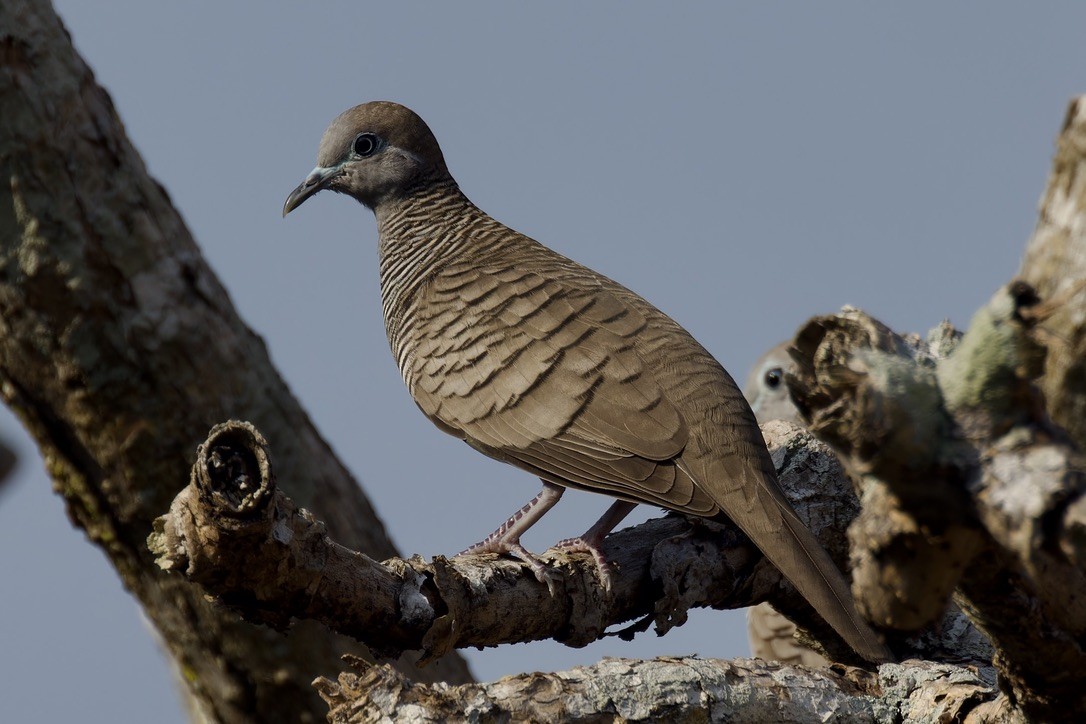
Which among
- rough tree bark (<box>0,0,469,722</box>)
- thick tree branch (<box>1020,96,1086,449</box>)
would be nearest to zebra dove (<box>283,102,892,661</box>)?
rough tree bark (<box>0,0,469,722</box>)

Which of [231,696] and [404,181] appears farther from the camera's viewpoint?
[404,181]

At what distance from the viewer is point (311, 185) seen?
506 cm

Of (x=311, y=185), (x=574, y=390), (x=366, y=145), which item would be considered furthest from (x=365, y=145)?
(x=574, y=390)

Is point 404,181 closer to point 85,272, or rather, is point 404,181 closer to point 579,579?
point 85,272

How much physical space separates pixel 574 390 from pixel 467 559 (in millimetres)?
738

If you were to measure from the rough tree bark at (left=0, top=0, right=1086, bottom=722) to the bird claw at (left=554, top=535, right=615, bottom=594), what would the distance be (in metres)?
0.05

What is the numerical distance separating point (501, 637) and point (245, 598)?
88 centimetres

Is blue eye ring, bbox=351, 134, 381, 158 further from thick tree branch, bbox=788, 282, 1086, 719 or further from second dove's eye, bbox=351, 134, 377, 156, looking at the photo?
thick tree branch, bbox=788, 282, 1086, 719

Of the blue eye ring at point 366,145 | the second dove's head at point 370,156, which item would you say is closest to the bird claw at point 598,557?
the second dove's head at point 370,156

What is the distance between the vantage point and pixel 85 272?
4145 mm

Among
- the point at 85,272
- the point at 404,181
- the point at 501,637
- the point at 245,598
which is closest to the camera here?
the point at 245,598

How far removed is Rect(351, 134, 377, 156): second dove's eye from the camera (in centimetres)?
511

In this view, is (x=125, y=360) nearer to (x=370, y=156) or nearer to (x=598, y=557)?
(x=370, y=156)

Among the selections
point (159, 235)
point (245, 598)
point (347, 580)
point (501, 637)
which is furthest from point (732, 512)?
point (159, 235)
